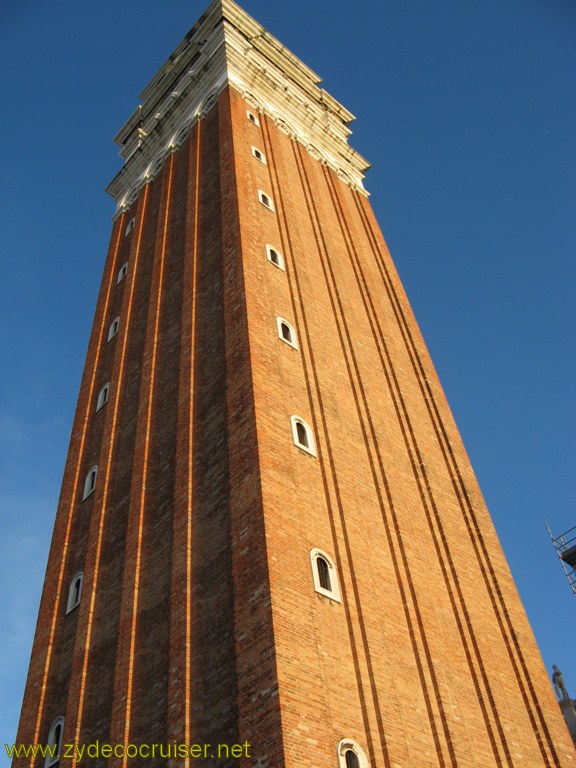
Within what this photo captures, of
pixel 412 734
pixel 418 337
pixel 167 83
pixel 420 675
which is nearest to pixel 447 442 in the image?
pixel 418 337

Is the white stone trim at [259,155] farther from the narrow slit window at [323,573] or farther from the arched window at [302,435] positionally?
the narrow slit window at [323,573]

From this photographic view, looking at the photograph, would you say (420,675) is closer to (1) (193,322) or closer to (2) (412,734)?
(2) (412,734)

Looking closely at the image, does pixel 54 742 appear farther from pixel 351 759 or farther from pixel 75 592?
pixel 351 759

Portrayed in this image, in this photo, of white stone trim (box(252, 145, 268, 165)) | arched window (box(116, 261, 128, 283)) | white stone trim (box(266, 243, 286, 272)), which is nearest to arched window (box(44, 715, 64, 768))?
white stone trim (box(266, 243, 286, 272))

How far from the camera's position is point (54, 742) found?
15461mm

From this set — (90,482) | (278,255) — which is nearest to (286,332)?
(278,255)

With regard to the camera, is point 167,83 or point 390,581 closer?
point 390,581

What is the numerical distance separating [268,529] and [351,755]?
3564 millimetres

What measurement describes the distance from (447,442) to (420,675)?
8.51 metres

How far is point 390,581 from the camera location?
15.5 m

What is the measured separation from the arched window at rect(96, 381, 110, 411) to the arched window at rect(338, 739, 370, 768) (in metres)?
13.4

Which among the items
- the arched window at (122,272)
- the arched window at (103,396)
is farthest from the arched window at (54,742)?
the arched window at (122,272)

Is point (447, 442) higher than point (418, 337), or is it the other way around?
point (418, 337)

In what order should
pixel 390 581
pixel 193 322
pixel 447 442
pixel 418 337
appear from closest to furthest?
pixel 390 581
pixel 193 322
pixel 447 442
pixel 418 337
